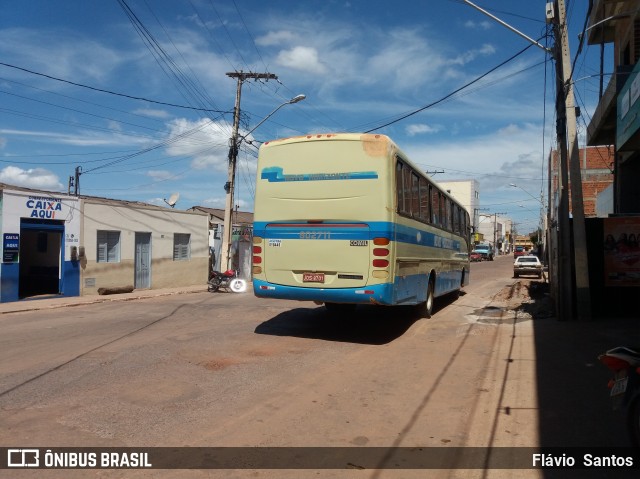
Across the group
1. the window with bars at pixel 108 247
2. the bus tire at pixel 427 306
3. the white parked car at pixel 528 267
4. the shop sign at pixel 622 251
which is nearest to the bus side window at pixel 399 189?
the bus tire at pixel 427 306

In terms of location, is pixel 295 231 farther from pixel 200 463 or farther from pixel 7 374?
pixel 200 463

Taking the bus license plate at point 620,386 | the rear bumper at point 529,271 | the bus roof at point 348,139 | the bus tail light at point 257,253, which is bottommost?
the bus license plate at point 620,386

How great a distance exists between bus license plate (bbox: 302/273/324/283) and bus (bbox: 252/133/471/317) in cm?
2

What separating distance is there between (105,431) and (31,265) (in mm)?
18406

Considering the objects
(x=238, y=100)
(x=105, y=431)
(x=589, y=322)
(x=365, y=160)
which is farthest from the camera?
(x=238, y=100)

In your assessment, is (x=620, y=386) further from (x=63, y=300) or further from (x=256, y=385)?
(x=63, y=300)

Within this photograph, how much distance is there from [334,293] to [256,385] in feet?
9.49

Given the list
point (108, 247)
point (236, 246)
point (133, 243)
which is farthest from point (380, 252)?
point (236, 246)

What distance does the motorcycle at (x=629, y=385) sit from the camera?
4254 millimetres

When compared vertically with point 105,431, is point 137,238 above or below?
above

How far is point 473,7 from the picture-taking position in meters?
11.0

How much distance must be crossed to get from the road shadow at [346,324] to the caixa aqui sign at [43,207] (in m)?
9.76

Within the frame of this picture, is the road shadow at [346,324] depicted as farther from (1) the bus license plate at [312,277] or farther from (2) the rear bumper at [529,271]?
(2) the rear bumper at [529,271]

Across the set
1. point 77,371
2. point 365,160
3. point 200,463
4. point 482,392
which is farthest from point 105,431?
point 365,160
